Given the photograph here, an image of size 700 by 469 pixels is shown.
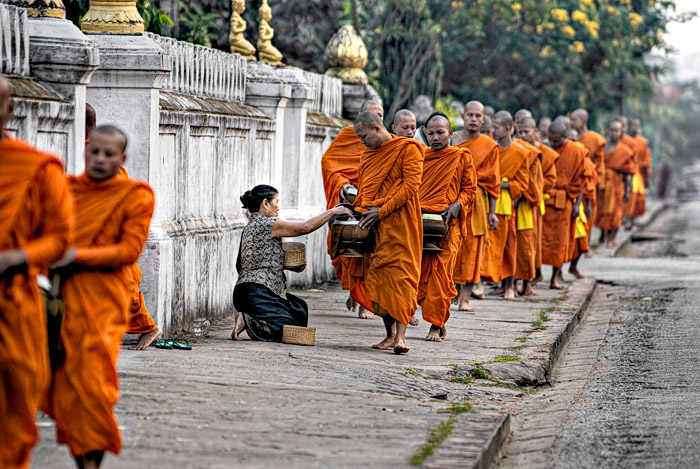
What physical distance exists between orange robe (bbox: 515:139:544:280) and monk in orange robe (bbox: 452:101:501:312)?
1354 millimetres

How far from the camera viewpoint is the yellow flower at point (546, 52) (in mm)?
26844

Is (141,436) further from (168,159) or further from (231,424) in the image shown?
(168,159)

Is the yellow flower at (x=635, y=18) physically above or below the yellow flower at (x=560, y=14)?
above

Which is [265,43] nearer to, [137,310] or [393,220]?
[393,220]

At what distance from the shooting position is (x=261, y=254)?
895 centimetres

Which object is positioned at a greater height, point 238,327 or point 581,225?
point 581,225

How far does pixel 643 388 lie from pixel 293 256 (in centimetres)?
265

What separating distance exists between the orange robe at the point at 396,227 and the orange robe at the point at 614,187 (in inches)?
477

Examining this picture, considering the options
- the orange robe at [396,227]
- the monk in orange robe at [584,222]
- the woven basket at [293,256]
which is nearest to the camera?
the orange robe at [396,227]

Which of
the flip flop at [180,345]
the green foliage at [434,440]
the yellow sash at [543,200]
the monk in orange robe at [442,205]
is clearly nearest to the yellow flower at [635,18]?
the yellow sash at [543,200]

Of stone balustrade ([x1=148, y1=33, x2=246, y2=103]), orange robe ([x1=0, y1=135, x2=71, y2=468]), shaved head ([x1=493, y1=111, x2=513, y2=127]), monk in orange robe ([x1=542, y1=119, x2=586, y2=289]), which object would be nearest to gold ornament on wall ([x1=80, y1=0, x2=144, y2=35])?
stone balustrade ([x1=148, y1=33, x2=246, y2=103])

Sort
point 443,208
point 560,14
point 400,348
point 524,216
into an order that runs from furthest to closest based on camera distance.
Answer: point 560,14, point 524,216, point 443,208, point 400,348

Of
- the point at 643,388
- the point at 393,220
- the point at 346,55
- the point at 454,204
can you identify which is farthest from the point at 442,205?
the point at 346,55

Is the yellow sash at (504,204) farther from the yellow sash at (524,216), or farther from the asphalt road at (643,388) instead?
the asphalt road at (643,388)
